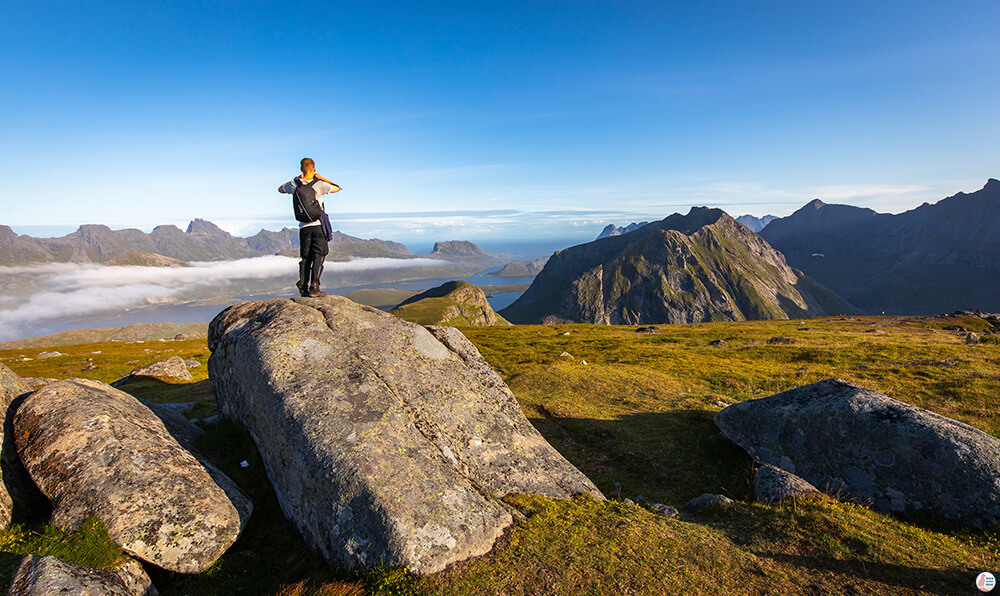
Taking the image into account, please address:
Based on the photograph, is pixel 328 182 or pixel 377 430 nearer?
pixel 377 430

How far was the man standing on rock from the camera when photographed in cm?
1642

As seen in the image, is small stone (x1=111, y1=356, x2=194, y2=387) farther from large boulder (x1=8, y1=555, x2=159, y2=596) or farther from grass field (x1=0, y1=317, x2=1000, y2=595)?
large boulder (x1=8, y1=555, x2=159, y2=596)

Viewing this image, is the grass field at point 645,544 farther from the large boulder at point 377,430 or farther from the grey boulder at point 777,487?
the large boulder at point 377,430

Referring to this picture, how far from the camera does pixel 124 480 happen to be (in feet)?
33.8

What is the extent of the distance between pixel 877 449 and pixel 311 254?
21.8 metres

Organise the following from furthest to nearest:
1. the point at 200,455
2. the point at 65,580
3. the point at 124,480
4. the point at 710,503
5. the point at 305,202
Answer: the point at 305,202
the point at 200,455
the point at 710,503
the point at 124,480
the point at 65,580

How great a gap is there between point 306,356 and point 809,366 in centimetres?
4022

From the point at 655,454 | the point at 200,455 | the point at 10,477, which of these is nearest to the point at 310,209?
the point at 200,455

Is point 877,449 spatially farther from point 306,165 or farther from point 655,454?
point 306,165

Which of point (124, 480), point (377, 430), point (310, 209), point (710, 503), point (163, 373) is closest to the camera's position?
point (124, 480)

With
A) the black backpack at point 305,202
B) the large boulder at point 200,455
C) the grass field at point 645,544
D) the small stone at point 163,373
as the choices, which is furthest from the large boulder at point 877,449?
the small stone at point 163,373

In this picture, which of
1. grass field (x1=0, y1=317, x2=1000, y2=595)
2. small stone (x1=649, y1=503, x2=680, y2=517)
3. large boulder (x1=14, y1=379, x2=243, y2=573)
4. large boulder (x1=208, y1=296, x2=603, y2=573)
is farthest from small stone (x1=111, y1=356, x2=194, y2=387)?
small stone (x1=649, y1=503, x2=680, y2=517)

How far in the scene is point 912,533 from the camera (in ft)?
34.9

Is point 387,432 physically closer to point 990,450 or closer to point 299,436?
point 299,436
